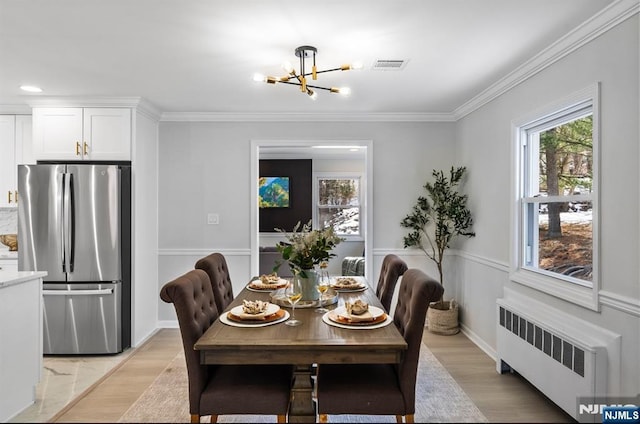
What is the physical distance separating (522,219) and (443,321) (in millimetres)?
1505

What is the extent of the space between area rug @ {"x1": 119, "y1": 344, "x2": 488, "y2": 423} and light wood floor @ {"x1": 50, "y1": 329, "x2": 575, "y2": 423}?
71 millimetres

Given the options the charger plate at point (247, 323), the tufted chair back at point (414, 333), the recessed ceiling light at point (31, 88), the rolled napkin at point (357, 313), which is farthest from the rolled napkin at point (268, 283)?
the recessed ceiling light at point (31, 88)

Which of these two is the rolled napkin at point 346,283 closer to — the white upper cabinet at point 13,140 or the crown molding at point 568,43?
the crown molding at point 568,43

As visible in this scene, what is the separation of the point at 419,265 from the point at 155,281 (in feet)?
9.57

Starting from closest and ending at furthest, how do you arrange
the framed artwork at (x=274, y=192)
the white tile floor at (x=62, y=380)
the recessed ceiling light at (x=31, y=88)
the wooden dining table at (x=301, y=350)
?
the wooden dining table at (x=301, y=350)
the white tile floor at (x=62, y=380)
the recessed ceiling light at (x=31, y=88)
the framed artwork at (x=274, y=192)

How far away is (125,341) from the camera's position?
3709mm

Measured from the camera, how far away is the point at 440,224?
4.18 metres

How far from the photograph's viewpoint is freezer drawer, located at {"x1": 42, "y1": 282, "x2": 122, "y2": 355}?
3525 millimetres

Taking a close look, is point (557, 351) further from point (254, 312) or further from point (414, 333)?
point (254, 312)

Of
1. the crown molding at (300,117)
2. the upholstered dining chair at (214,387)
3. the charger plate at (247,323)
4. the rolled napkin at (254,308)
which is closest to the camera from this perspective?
the upholstered dining chair at (214,387)

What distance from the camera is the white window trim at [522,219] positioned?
2.18m

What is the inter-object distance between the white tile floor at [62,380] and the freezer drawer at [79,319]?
10 cm

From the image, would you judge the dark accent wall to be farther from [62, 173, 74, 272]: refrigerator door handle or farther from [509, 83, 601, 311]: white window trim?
[509, 83, 601, 311]: white window trim

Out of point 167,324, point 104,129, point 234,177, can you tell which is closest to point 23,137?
point 104,129
